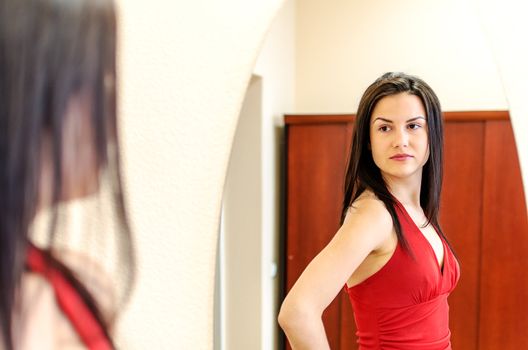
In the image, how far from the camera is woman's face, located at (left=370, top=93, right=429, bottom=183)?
0.43 meters

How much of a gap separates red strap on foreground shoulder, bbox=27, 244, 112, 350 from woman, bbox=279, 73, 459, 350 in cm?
20

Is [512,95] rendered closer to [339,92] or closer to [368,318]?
[339,92]

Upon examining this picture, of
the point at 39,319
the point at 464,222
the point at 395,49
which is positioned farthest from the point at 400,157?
the point at 39,319

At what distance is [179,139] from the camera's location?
34 cm

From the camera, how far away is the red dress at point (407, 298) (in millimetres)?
463

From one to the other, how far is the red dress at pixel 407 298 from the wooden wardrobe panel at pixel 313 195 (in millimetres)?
53

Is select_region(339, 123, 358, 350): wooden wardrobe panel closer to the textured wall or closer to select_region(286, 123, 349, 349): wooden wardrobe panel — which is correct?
select_region(286, 123, 349, 349): wooden wardrobe panel

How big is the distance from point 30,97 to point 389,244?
406mm

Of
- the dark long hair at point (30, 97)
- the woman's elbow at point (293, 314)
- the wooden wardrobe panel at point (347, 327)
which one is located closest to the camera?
the dark long hair at point (30, 97)

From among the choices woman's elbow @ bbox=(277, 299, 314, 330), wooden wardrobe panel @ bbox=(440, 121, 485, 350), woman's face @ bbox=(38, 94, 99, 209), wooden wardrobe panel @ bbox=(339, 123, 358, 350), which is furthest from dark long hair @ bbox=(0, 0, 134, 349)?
wooden wardrobe panel @ bbox=(440, 121, 485, 350)

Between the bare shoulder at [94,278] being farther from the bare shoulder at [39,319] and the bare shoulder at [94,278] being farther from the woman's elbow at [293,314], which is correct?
the woman's elbow at [293,314]

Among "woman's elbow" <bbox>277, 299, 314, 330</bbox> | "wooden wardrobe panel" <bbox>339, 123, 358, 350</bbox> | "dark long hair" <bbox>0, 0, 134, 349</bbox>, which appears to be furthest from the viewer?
"wooden wardrobe panel" <bbox>339, 123, 358, 350</bbox>

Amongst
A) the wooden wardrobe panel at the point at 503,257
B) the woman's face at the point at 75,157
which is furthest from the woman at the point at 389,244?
the woman's face at the point at 75,157

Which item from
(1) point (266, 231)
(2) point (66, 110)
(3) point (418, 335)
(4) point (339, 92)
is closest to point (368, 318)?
(3) point (418, 335)
